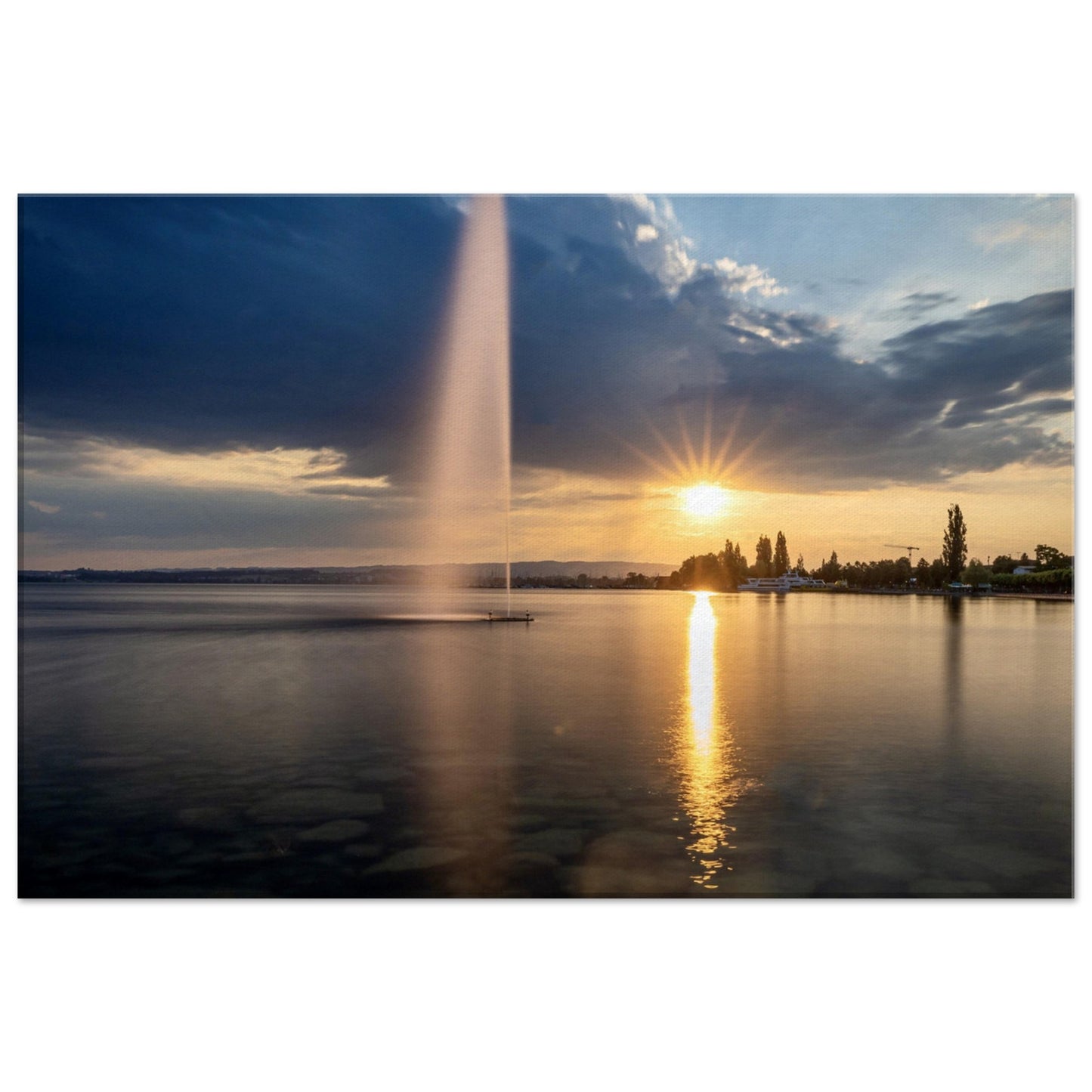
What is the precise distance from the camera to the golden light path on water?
7.88m

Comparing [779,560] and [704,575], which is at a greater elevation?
[779,560]

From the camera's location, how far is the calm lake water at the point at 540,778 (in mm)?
7516

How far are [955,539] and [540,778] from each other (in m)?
13.1

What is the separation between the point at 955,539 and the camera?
19.1m

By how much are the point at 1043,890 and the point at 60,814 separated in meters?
9.90

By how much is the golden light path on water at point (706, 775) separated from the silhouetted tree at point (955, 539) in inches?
213

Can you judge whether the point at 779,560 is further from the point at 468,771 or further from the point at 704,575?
the point at 468,771

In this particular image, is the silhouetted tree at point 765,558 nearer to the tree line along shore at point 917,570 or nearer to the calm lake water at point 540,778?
the tree line along shore at point 917,570

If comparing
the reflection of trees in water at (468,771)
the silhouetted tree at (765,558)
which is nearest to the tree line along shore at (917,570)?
the silhouetted tree at (765,558)

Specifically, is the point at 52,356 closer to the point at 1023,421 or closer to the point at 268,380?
the point at 268,380

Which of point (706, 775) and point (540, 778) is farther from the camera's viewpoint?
point (706, 775)

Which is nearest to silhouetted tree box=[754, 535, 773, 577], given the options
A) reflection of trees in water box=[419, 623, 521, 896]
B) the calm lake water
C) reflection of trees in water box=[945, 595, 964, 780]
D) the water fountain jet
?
Answer: reflection of trees in water box=[945, 595, 964, 780]

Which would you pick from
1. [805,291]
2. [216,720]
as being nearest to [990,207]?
[805,291]

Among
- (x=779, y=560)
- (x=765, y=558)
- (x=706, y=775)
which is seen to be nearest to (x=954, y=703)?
(x=706, y=775)
